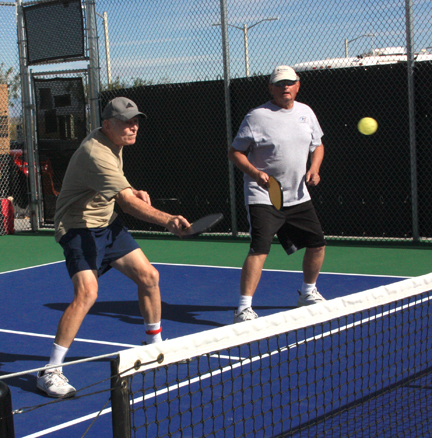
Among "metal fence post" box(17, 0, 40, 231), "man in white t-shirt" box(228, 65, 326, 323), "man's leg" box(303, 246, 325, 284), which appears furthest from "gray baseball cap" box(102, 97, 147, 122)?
"metal fence post" box(17, 0, 40, 231)

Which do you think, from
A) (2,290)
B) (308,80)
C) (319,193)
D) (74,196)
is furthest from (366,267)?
(74,196)

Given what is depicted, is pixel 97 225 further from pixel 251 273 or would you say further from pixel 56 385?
pixel 251 273

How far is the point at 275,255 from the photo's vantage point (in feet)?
27.8

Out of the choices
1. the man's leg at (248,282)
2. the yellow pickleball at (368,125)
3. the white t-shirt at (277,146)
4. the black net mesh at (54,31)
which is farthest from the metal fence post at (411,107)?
the black net mesh at (54,31)

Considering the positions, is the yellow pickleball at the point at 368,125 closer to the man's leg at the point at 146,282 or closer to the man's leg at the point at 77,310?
the man's leg at the point at 146,282

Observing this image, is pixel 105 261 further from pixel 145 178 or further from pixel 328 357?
pixel 145 178

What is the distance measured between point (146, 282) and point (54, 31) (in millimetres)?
7879

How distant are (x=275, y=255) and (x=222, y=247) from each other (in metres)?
1.08

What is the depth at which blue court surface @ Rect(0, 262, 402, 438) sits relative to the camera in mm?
3579

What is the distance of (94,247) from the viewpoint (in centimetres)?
407

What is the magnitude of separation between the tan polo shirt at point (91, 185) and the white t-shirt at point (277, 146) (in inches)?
50.7

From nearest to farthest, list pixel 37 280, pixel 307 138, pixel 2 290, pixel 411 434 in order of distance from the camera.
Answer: pixel 411 434, pixel 307 138, pixel 2 290, pixel 37 280

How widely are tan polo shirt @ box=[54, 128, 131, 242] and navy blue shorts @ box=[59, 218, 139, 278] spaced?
0.04 metres

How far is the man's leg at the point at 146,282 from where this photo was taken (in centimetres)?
421
